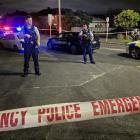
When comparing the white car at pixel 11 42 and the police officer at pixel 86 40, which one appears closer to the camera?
the police officer at pixel 86 40

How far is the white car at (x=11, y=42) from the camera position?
2261 cm

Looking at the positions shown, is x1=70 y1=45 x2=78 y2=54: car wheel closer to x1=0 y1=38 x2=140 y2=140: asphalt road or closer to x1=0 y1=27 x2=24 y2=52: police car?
x1=0 y1=27 x2=24 y2=52: police car

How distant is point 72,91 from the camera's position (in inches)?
390

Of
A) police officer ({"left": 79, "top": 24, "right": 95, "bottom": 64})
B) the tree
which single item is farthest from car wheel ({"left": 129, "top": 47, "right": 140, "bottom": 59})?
the tree

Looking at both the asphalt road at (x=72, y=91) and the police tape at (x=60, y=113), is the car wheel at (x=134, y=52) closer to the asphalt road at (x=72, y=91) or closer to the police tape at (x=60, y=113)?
the asphalt road at (x=72, y=91)

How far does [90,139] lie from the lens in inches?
237

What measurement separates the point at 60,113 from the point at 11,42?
62.0 feet

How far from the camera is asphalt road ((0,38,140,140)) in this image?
6324mm

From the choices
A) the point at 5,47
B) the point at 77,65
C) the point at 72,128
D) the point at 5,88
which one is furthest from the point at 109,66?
the point at 5,47

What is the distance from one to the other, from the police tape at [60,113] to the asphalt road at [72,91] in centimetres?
106

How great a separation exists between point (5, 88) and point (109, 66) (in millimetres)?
5986

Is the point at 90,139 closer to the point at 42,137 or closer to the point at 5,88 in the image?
the point at 42,137

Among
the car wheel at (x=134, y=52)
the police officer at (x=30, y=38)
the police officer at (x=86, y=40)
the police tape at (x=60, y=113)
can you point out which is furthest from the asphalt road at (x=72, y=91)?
the car wheel at (x=134, y=52)

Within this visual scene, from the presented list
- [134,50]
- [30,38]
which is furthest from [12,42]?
[30,38]
